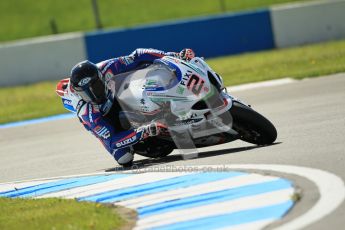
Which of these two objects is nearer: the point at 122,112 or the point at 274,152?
A: the point at 274,152

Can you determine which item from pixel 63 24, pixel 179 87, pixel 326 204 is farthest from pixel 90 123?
pixel 63 24

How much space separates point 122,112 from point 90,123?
0.41 meters

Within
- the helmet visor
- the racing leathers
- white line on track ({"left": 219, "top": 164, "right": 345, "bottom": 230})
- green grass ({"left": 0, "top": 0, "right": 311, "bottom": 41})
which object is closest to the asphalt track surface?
A: white line on track ({"left": 219, "top": 164, "right": 345, "bottom": 230})

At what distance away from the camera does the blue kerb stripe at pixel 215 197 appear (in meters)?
6.88

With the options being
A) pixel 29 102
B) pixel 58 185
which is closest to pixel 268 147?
pixel 58 185

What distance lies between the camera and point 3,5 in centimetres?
3638

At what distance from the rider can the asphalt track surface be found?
393 millimetres

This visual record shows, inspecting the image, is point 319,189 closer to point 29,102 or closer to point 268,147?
point 268,147

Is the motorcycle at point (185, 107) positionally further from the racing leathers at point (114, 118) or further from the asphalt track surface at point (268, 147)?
the asphalt track surface at point (268, 147)

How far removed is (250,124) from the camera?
899 centimetres

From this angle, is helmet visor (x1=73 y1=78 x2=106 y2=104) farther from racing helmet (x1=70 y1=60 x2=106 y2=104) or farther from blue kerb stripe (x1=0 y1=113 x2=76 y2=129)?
blue kerb stripe (x1=0 y1=113 x2=76 y2=129)

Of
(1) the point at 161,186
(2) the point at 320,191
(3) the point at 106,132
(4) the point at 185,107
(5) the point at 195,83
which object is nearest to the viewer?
(2) the point at 320,191

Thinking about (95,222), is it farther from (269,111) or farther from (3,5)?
(3,5)

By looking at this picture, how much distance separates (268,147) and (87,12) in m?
25.3
